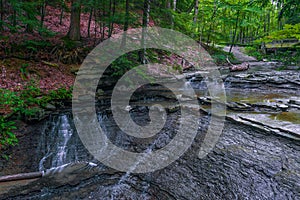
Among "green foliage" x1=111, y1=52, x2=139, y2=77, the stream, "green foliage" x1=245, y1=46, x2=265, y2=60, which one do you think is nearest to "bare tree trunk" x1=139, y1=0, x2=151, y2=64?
"green foliage" x1=111, y1=52, x2=139, y2=77

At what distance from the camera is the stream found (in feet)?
10.4

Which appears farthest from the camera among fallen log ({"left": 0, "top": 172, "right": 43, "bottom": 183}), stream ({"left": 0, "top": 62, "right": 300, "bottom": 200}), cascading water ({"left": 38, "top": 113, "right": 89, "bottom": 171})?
cascading water ({"left": 38, "top": 113, "right": 89, "bottom": 171})

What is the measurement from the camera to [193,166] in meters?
3.80

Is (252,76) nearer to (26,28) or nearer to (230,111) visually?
(230,111)

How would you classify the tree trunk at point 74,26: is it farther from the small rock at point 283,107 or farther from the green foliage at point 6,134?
the small rock at point 283,107

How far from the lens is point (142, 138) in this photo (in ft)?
17.0

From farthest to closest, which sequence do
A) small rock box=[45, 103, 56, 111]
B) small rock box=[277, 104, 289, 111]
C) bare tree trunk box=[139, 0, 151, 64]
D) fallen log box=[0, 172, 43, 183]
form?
bare tree trunk box=[139, 0, 151, 64] → small rock box=[45, 103, 56, 111] → small rock box=[277, 104, 289, 111] → fallen log box=[0, 172, 43, 183]

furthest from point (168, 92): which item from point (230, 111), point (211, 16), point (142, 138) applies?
point (211, 16)

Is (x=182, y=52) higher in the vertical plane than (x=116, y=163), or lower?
higher

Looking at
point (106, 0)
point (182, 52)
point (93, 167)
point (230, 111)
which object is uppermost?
point (106, 0)

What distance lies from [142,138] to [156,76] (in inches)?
276

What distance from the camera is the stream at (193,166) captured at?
3.17 m

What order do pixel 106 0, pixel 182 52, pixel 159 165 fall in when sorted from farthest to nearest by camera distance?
pixel 182 52
pixel 106 0
pixel 159 165

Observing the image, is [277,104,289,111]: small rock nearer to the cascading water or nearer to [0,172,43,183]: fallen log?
the cascading water
